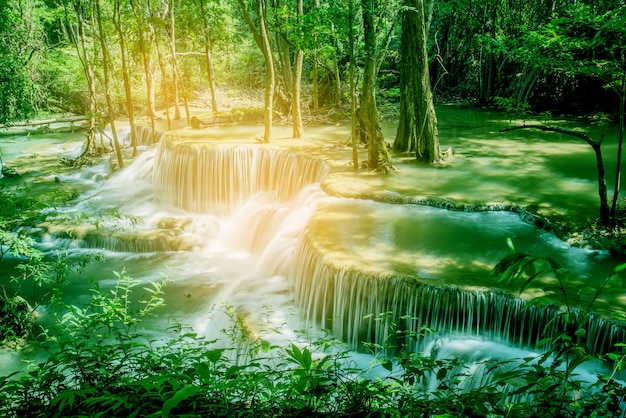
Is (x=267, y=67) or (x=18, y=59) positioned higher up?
(x=18, y=59)

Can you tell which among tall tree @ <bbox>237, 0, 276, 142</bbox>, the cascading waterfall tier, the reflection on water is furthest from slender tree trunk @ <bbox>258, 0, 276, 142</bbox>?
the reflection on water

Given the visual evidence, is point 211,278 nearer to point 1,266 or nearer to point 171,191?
point 1,266

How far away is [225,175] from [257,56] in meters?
15.5

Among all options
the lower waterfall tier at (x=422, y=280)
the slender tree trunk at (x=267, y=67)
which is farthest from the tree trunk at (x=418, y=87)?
the slender tree trunk at (x=267, y=67)

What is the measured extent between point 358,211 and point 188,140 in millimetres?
8100

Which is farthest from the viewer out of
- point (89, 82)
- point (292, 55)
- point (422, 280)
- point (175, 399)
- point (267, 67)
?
point (292, 55)

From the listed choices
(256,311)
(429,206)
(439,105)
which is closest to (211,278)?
(256,311)

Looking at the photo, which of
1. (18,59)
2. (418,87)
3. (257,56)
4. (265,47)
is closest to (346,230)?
(418,87)

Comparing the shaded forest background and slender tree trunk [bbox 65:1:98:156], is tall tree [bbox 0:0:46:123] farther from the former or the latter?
slender tree trunk [bbox 65:1:98:156]

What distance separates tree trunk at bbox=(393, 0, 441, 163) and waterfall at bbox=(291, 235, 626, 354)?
5.75 meters

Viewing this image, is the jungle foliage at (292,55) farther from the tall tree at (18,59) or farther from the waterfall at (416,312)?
the waterfall at (416,312)

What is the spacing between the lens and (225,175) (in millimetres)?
13508

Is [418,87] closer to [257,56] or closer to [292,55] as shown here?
[292,55]

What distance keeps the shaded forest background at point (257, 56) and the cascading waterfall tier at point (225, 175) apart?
281cm
